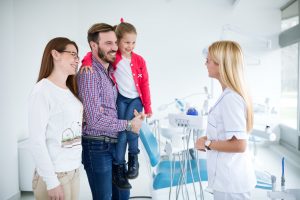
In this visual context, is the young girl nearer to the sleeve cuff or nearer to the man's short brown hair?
the man's short brown hair

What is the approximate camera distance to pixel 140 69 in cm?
172

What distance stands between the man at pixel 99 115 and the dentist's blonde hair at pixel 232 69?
19.8 inches

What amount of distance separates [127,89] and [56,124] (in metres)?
0.56

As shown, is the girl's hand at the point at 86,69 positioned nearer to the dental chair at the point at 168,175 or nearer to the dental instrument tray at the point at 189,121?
the dental instrument tray at the point at 189,121

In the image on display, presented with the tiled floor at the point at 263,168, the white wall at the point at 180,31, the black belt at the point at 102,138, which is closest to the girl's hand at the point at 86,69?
the black belt at the point at 102,138

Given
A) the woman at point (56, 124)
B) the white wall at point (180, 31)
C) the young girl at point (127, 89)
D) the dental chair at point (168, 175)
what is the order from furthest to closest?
the white wall at point (180, 31), the dental chair at point (168, 175), the young girl at point (127, 89), the woman at point (56, 124)

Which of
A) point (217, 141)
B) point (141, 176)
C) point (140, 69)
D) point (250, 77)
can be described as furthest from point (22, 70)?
point (250, 77)

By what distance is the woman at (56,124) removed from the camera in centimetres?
112

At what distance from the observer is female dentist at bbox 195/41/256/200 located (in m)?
1.32

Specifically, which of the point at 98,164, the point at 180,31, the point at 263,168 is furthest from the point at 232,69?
the point at 180,31

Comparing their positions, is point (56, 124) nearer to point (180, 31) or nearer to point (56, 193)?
point (56, 193)

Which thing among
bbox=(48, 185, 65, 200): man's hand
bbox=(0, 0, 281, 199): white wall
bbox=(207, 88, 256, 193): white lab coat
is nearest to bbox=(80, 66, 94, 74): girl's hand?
bbox=(48, 185, 65, 200): man's hand

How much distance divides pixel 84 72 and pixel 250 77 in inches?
173

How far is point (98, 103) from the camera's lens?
1333 mm
